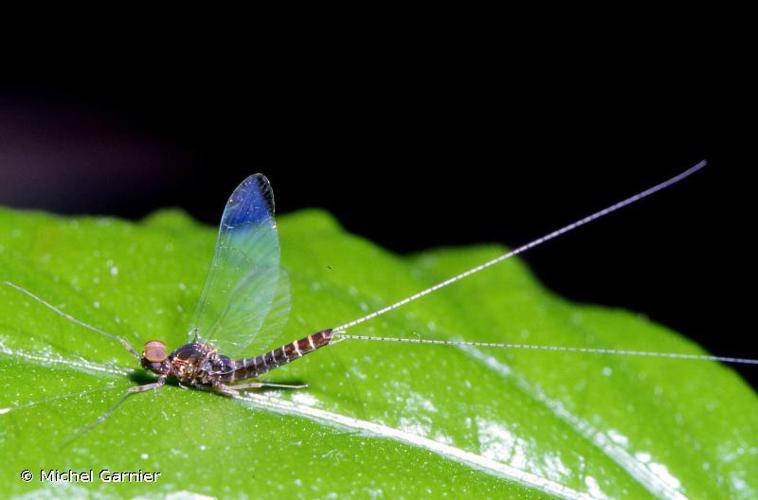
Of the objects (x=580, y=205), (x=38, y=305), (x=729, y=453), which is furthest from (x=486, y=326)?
(x=580, y=205)

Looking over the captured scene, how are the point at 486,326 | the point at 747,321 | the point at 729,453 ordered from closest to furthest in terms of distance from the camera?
the point at 729,453 → the point at 486,326 → the point at 747,321

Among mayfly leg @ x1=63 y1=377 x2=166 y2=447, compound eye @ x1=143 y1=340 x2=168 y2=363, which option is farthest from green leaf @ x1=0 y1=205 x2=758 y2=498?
compound eye @ x1=143 y1=340 x2=168 y2=363

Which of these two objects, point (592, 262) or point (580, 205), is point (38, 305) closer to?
point (592, 262)

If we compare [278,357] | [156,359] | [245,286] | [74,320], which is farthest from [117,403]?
[245,286]

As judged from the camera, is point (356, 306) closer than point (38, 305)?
No

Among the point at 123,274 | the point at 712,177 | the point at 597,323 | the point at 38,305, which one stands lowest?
the point at 38,305

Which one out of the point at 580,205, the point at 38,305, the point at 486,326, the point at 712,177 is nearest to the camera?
the point at 38,305

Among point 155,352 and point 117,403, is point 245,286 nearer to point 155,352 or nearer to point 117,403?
point 155,352

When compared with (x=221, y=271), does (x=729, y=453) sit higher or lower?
lower
